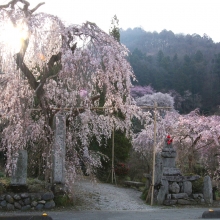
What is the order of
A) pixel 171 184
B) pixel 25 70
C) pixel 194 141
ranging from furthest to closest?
pixel 194 141 < pixel 171 184 < pixel 25 70

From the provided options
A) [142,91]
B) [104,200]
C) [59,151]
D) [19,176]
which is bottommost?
[104,200]

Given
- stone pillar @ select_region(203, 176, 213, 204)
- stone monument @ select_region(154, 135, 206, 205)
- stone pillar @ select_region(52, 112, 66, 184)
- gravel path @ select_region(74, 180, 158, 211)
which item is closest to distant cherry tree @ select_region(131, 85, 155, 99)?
gravel path @ select_region(74, 180, 158, 211)

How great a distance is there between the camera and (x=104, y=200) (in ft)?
35.7

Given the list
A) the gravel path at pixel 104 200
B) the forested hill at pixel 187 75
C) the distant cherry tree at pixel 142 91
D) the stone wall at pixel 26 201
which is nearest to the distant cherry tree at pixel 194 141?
the gravel path at pixel 104 200

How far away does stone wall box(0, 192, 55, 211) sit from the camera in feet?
28.1

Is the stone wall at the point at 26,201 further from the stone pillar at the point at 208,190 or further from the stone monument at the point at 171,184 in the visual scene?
the stone pillar at the point at 208,190

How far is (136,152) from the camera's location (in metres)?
16.5

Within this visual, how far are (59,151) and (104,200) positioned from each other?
8.74 ft

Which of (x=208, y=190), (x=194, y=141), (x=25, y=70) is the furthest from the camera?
(x=194, y=141)

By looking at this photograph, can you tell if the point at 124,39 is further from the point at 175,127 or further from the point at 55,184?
the point at 55,184

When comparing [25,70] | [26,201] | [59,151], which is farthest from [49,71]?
[26,201]

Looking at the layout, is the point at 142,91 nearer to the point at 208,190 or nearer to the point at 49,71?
the point at 208,190

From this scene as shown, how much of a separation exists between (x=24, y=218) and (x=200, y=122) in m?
8.78

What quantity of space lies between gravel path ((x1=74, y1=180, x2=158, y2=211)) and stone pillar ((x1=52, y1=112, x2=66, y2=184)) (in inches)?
37.8
